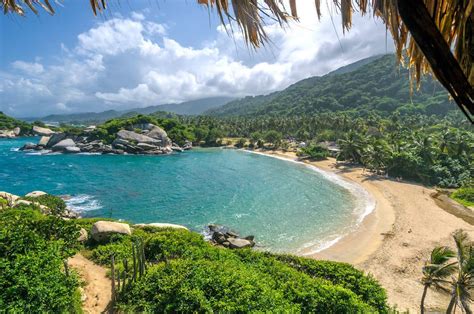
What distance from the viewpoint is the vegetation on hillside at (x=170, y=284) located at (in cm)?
850

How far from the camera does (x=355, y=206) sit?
3328 cm

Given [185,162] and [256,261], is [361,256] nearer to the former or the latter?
[256,261]

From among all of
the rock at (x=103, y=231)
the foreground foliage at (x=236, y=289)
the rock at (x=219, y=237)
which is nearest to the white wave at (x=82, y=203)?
the rock at (x=219, y=237)

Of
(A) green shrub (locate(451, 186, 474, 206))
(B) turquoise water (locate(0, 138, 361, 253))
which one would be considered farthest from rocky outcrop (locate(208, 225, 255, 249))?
(A) green shrub (locate(451, 186, 474, 206))

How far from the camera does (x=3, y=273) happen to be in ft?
27.6

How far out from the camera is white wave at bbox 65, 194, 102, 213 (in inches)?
1248

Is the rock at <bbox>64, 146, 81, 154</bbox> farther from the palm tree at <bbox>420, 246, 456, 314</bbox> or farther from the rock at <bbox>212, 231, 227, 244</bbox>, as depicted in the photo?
the palm tree at <bbox>420, 246, 456, 314</bbox>

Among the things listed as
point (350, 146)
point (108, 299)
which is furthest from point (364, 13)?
point (350, 146)

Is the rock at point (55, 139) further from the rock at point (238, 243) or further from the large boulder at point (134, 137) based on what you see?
→ the rock at point (238, 243)

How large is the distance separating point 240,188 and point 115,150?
48.6 metres

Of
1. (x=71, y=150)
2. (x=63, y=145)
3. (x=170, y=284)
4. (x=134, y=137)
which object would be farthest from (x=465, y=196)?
(x=63, y=145)

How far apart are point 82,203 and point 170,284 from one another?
28306mm

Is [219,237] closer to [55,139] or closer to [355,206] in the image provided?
[355,206]

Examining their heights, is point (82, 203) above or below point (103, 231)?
below
